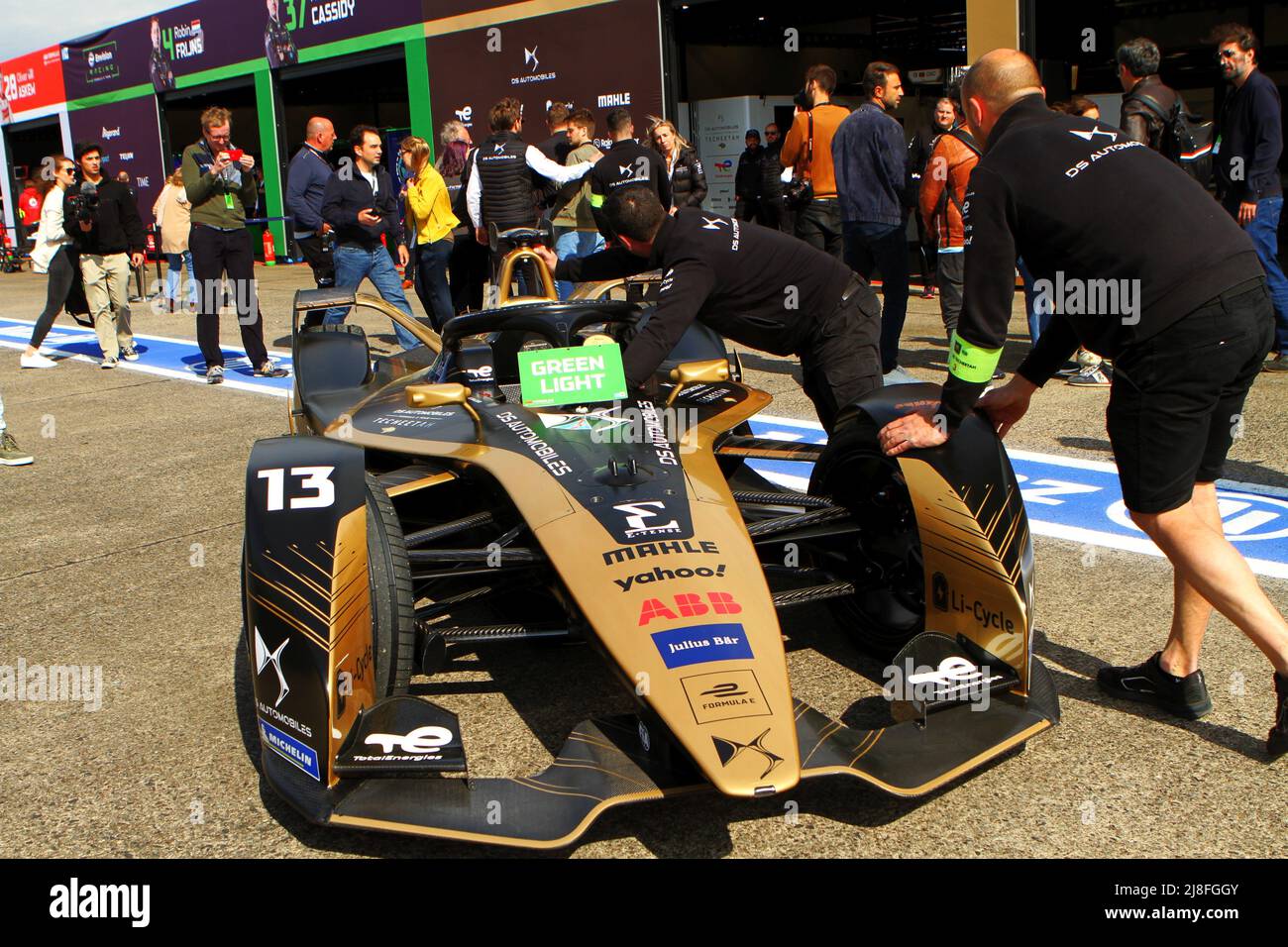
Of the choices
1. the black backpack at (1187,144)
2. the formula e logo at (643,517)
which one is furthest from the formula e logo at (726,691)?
the black backpack at (1187,144)

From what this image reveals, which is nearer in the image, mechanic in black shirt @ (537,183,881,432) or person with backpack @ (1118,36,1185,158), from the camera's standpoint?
mechanic in black shirt @ (537,183,881,432)

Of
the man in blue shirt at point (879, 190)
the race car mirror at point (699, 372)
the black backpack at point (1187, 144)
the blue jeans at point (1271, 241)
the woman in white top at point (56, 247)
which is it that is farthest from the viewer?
the woman in white top at point (56, 247)

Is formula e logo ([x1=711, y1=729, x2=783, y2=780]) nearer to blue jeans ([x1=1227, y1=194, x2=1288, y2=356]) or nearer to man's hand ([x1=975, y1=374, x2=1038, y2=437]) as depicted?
man's hand ([x1=975, y1=374, x2=1038, y2=437])

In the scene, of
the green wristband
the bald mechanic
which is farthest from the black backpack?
the green wristband

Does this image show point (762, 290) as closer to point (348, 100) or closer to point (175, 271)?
point (175, 271)

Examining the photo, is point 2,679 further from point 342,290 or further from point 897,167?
point 897,167

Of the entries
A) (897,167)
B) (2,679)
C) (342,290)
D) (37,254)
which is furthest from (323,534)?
(37,254)

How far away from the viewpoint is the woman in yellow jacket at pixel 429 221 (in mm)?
9938

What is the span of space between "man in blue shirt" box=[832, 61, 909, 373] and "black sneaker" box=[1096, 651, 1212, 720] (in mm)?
4636

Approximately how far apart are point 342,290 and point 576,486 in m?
3.70

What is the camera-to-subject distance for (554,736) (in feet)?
11.7

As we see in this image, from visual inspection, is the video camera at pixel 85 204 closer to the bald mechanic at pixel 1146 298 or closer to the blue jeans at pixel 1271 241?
the blue jeans at pixel 1271 241

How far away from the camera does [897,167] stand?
7.98m

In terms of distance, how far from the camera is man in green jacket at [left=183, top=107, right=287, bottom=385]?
9.40 m
